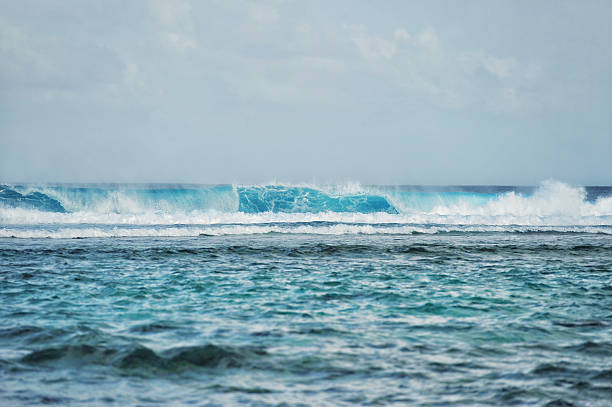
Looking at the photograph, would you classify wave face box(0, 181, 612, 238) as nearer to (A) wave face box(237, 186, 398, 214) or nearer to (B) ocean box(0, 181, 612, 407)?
(A) wave face box(237, 186, 398, 214)

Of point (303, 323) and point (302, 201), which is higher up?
point (302, 201)

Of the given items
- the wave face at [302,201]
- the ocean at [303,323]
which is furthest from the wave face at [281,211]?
the ocean at [303,323]

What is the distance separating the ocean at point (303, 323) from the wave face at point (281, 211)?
A: 4.90 m

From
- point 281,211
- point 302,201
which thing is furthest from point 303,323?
point 302,201

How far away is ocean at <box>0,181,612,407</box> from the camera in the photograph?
4.52 metres

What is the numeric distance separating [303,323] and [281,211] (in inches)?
1033

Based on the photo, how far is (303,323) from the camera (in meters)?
6.64

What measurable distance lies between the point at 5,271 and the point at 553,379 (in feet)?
32.5

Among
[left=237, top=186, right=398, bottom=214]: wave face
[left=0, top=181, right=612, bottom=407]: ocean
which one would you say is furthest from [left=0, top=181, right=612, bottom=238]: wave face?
[left=0, top=181, right=612, bottom=407]: ocean

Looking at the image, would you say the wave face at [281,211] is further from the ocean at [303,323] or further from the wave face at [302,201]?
the ocean at [303,323]

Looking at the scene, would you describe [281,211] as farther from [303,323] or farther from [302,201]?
[303,323]

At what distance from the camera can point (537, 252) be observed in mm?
14977

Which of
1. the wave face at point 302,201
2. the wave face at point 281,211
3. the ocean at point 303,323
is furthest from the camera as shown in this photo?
the wave face at point 302,201

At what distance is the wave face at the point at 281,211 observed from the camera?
22266 mm
